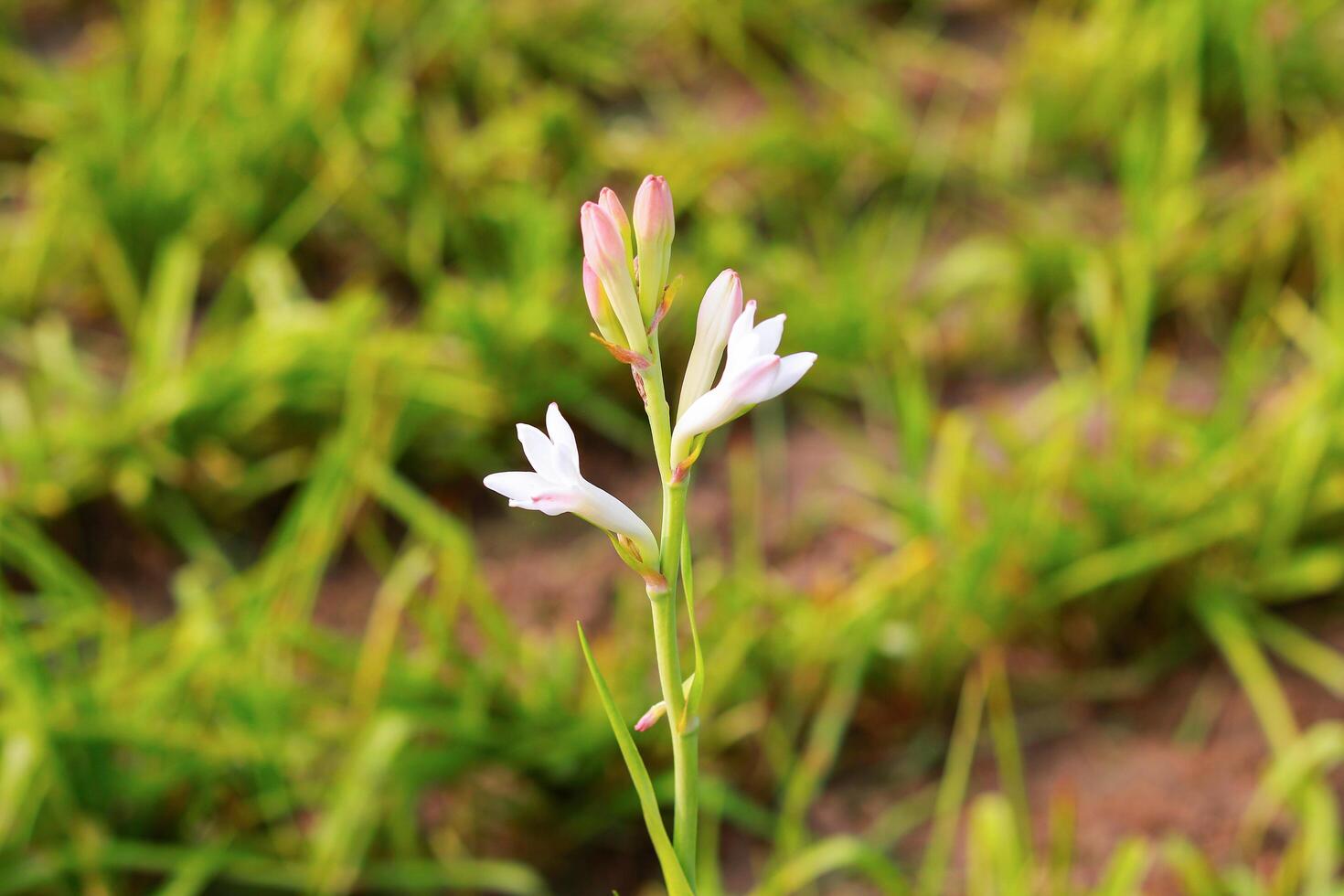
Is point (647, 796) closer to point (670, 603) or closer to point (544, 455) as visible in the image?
point (670, 603)

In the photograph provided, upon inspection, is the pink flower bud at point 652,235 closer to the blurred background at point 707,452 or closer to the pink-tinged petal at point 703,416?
the pink-tinged petal at point 703,416

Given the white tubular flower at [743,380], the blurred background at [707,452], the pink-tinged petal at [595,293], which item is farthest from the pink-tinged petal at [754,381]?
the blurred background at [707,452]

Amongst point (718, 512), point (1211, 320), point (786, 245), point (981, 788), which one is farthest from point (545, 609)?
point (1211, 320)

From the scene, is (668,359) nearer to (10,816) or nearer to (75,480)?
(75,480)

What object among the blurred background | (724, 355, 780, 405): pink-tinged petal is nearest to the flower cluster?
(724, 355, 780, 405): pink-tinged petal

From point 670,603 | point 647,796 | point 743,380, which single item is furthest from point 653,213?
point 647,796

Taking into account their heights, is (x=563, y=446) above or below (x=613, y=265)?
below

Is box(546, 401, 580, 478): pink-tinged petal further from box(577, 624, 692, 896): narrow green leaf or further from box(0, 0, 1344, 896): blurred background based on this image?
box(0, 0, 1344, 896): blurred background
